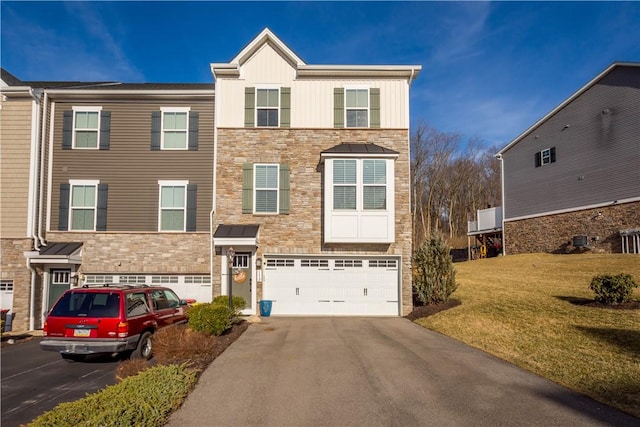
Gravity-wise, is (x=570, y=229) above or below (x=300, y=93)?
below

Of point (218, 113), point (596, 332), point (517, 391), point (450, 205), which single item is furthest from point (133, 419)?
point (450, 205)

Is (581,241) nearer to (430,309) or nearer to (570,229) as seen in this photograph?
(570,229)

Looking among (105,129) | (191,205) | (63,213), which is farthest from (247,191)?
(63,213)

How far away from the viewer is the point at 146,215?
53.3ft

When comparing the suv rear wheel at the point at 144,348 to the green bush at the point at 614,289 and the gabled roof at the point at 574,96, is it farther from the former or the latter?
the gabled roof at the point at 574,96

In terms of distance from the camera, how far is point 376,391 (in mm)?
6859

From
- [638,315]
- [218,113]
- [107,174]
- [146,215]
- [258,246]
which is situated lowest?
[638,315]

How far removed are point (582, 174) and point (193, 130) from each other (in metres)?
22.0

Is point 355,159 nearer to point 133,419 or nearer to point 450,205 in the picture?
point 133,419

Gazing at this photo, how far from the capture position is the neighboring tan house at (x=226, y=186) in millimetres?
15453

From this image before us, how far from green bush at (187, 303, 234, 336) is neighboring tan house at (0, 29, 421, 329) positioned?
14.8ft

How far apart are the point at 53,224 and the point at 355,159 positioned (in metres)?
11.9

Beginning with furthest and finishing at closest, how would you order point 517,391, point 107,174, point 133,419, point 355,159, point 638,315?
point 107,174
point 355,159
point 638,315
point 517,391
point 133,419

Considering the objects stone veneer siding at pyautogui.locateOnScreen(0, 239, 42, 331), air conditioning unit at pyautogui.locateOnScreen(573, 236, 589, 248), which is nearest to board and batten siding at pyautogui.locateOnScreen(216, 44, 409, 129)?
stone veneer siding at pyautogui.locateOnScreen(0, 239, 42, 331)
